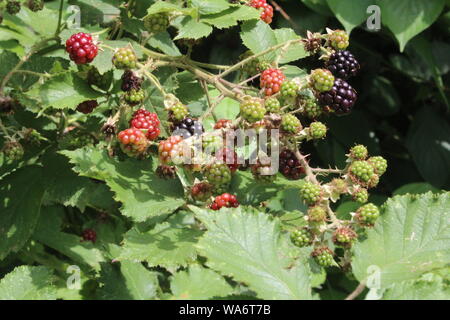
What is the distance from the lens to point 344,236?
1497 mm

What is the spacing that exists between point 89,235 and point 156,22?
0.96 meters

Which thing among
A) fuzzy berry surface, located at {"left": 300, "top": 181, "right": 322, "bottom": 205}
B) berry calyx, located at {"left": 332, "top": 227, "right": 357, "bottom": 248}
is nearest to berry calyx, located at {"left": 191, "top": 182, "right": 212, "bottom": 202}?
fuzzy berry surface, located at {"left": 300, "top": 181, "right": 322, "bottom": 205}

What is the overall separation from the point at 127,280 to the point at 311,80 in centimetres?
74

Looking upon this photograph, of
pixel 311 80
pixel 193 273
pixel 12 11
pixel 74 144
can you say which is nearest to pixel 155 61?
pixel 74 144

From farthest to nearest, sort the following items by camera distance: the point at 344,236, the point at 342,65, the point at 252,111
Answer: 1. the point at 342,65
2. the point at 252,111
3. the point at 344,236

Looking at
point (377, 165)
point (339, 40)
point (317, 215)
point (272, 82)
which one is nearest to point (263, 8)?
point (339, 40)

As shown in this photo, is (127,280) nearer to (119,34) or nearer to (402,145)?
(119,34)

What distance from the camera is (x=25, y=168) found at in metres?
2.04

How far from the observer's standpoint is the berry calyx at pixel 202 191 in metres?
1.66

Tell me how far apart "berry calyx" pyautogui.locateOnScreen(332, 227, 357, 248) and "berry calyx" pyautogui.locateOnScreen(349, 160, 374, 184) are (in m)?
0.18

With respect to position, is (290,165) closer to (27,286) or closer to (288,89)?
(288,89)

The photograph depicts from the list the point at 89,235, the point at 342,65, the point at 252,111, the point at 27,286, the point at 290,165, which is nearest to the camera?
the point at 27,286

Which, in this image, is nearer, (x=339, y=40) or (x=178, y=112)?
(x=178, y=112)

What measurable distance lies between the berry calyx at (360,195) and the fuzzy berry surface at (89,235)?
1138 millimetres
